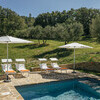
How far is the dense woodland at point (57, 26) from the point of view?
22.8 metres

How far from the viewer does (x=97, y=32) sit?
648 inches

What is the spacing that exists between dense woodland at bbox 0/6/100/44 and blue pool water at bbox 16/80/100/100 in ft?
31.4

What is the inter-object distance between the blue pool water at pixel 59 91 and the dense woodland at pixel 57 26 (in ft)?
31.4

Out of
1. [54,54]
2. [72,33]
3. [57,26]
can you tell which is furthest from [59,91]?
[57,26]

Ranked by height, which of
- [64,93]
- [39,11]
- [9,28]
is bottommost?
[64,93]

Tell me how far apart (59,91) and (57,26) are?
2026 cm

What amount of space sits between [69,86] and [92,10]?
4779cm

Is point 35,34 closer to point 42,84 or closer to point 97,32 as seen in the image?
point 97,32

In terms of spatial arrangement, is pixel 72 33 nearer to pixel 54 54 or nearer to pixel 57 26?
pixel 54 54

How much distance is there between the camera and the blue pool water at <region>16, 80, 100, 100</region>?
725 centimetres

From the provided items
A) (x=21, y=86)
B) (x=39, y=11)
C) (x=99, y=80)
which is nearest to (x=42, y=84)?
(x=21, y=86)

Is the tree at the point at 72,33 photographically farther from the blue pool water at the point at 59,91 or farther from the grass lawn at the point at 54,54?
the blue pool water at the point at 59,91

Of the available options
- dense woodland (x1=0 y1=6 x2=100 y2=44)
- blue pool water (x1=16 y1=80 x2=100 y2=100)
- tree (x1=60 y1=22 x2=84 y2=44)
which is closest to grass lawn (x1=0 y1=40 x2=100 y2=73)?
tree (x1=60 y1=22 x2=84 y2=44)

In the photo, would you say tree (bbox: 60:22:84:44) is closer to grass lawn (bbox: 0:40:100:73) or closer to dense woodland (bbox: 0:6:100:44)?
dense woodland (bbox: 0:6:100:44)
